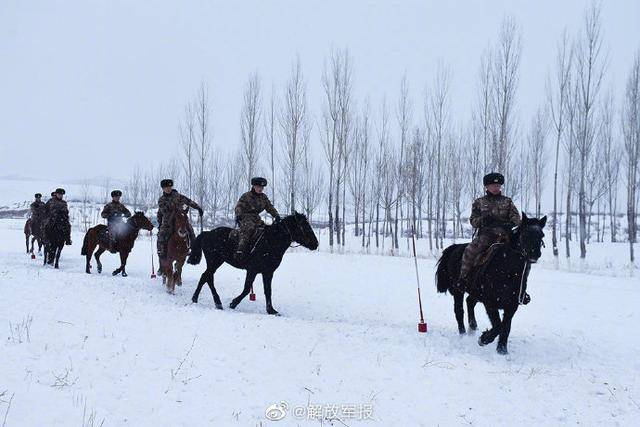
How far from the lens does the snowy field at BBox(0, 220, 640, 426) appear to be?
12.2 feet

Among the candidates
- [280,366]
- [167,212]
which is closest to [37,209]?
[167,212]

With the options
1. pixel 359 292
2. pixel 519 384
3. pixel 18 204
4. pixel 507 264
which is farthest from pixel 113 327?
pixel 18 204

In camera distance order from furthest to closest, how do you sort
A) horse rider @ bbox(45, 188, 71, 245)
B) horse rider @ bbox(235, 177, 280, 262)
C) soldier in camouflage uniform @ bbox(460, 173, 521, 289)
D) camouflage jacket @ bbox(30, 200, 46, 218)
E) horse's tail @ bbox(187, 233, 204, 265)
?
camouflage jacket @ bbox(30, 200, 46, 218)
horse rider @ bbox(45, 188, 71, 245)
horse's tail @ bbox(187, 233, 204, 265)
horse rider @ bbox(235, 177, 280, 262)
soldier in camouflage uniform @ bbox(460, 173, 521, 289)

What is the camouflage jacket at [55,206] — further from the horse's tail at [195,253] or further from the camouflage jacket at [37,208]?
the horse's tail at [195,253]

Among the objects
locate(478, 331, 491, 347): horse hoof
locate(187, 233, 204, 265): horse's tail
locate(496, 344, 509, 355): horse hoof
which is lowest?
locate(496, 344, 509, 355): horse hoof

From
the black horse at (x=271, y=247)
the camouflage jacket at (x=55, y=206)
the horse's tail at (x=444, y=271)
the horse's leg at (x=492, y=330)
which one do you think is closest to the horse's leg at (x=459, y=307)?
the horse's tail at (x=444, y=271)

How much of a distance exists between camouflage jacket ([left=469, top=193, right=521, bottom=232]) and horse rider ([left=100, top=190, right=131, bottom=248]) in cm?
919

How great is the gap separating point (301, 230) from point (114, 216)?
651 cm

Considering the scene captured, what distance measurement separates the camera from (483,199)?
6.57 meters

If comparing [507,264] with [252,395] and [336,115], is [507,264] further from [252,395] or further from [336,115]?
[336,115]

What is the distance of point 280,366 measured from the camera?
15.9 ft

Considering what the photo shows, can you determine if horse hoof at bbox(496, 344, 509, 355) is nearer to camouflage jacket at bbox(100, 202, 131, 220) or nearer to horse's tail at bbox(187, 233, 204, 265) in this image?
horse's tail at bbox(187, 233, 204, 265)

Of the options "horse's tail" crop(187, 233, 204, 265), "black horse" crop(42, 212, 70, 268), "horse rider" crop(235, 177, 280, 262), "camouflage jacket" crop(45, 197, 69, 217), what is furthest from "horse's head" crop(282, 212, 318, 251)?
"camouflage jacket" crop(45, 197, 69, 217)

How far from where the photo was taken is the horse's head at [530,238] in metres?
5.49
